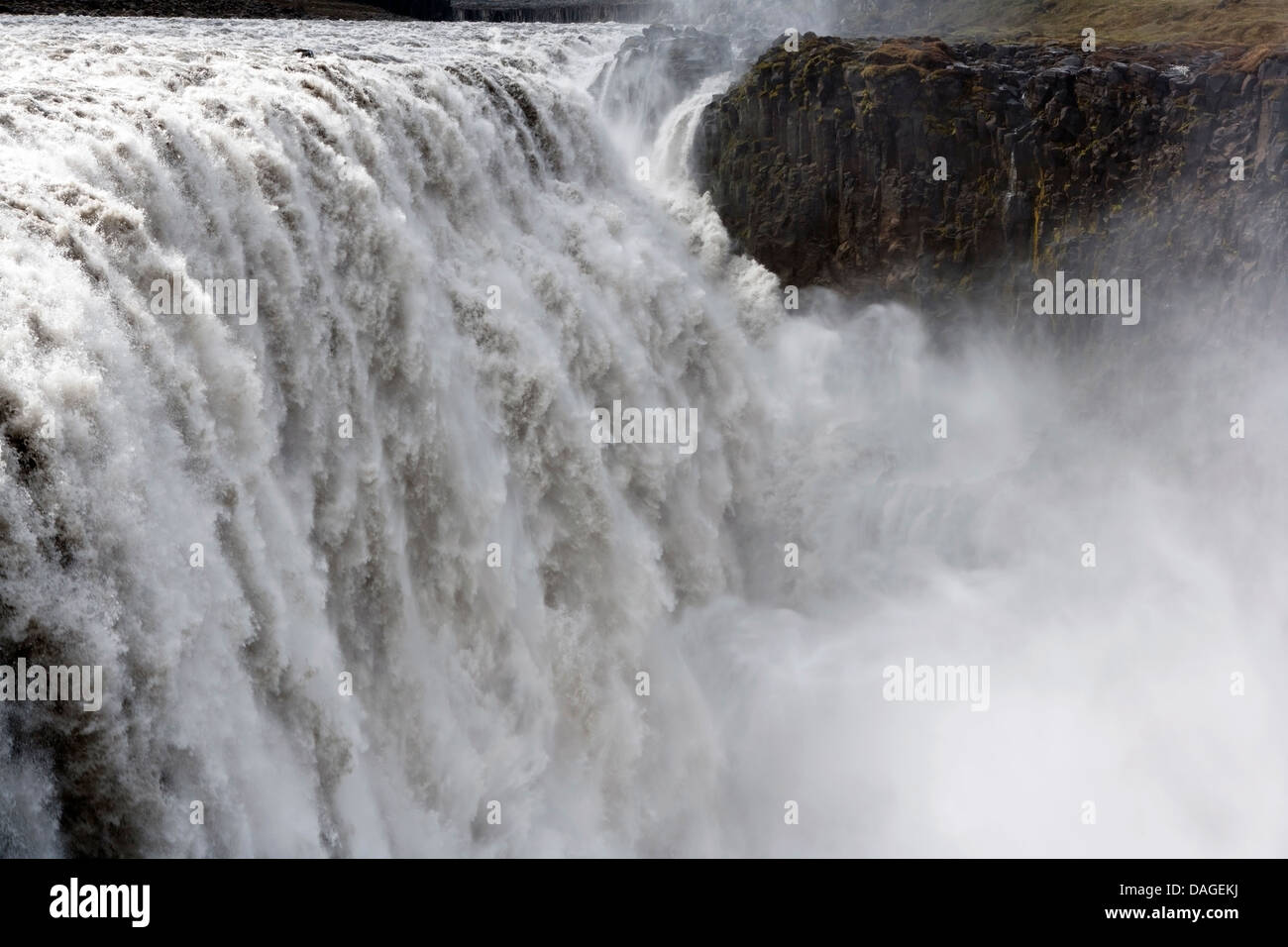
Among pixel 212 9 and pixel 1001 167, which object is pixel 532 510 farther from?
pixel 212 9

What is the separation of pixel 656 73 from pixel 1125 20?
1448 cm

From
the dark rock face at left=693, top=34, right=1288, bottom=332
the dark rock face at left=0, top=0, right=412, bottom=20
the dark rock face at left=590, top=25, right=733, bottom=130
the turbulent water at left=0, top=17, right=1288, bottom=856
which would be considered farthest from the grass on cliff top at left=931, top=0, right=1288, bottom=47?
the dark rock face at left=0, top=0, right=412, bottom=20

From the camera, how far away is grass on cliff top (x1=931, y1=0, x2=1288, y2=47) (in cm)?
2248

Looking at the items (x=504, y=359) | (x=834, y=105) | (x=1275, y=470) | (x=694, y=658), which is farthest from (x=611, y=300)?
(x=1275, y=470)

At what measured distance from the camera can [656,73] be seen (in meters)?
18.9

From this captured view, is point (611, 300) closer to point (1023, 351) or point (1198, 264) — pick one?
point (1023, 351)

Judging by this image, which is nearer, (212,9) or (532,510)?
(532,510)

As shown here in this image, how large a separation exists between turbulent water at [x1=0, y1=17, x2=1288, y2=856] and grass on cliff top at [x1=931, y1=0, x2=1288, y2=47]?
28.7ft

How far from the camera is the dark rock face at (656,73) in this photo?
60.6 feet

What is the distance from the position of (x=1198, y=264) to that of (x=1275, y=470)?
11.9ft

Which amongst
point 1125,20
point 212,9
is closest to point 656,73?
point 212,9

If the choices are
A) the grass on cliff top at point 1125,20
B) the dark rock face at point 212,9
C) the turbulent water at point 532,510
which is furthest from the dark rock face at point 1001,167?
the dark rock face at point 212,9

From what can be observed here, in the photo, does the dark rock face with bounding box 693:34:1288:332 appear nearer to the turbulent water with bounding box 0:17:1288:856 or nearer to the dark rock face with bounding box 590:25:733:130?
Result: the turbulent water with bounding box 0:17:1288:856

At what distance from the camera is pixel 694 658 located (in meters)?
14.6
